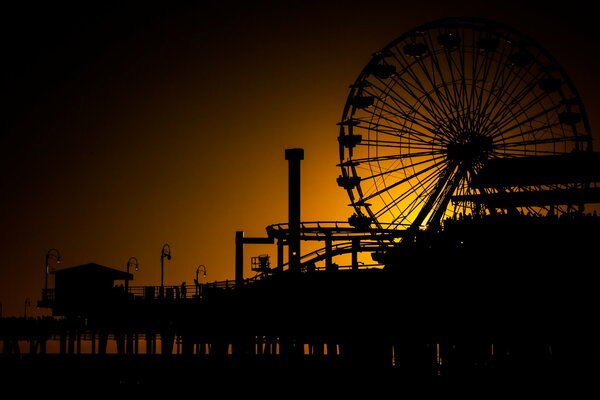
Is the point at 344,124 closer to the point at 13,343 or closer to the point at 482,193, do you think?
the point at 482,193

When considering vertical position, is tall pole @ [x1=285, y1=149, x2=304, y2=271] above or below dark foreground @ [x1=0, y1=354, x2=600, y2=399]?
Answer: above

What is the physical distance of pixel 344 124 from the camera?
5088 centimetres

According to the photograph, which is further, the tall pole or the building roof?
the building roof

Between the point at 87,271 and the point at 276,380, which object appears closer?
the point at 276,380

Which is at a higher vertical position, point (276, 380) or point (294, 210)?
point (294, 210)

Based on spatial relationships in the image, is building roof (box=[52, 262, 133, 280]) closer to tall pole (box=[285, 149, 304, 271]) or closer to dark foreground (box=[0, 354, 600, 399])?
dark foreground (box=[0, 354, 600, 399])

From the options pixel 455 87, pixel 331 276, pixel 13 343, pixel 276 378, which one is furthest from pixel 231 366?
pixel 13 343

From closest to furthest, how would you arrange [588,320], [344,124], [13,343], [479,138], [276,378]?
[588,320]
[276,378]
[479,138]
[344,124]
[13,343]

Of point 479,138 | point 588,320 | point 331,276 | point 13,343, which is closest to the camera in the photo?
point 588,320

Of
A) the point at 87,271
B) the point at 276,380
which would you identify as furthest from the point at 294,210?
the point at 87,271

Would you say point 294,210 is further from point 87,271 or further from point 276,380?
point 87,271

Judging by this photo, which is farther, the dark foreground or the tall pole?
the tall pole

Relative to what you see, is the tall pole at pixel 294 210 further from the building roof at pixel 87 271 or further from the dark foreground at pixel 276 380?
the building roof at pixel 87 271

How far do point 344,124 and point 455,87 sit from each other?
5980mm
